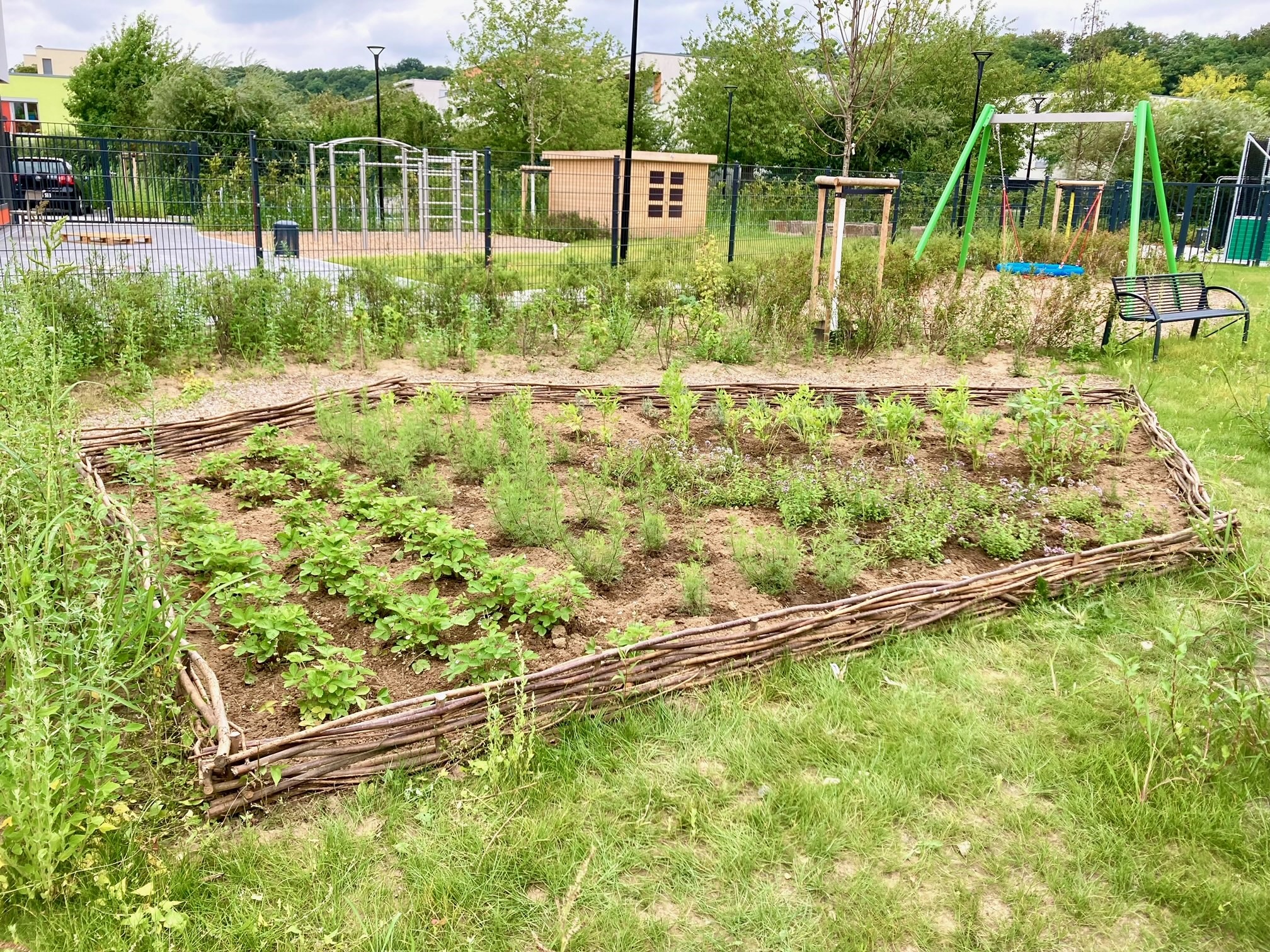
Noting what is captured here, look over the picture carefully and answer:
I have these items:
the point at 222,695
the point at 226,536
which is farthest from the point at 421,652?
the point at 226,536

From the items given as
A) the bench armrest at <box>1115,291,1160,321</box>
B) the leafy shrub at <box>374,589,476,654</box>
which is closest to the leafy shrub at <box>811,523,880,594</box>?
the leafy shrub at <box>374,589,476,654</box>

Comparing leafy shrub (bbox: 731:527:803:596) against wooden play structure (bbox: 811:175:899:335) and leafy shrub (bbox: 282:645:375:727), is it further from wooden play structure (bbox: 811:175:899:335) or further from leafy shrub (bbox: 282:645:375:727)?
wooden play structure (bbox: 811:175:899:335)

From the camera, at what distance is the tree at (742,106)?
3425cm

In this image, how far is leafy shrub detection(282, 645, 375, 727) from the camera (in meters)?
2.74

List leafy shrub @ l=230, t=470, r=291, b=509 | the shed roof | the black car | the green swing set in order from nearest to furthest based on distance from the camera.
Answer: leafy shrub @ l=230, t=470, r=291, b=509 → the black car → the green swing set → the shed roof

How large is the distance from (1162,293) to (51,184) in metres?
17.4

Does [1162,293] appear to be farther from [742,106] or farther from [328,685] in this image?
[742,106]

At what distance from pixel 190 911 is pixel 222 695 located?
3.03 ft

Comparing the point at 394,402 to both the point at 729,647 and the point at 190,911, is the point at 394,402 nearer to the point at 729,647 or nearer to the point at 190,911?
Result: the point at 729,647

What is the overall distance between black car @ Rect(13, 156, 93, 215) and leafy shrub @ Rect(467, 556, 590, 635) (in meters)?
6.48

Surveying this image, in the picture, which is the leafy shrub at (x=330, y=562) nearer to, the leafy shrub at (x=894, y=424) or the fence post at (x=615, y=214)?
the leafy shrub at (x=894, y=424)

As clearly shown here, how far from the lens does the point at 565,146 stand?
32.5 meters

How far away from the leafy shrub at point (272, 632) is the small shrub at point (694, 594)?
129cm

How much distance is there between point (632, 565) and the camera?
396cm
